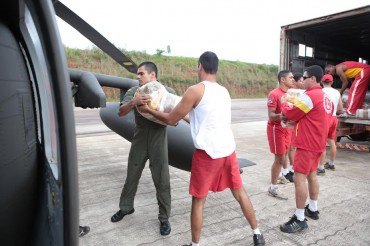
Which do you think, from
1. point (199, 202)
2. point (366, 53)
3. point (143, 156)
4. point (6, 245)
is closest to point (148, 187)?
point (143, 156)

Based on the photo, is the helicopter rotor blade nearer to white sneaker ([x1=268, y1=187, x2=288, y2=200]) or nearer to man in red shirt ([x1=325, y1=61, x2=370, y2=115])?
white sneaker ([x1=268, y1=187, x2=288, y2=200])

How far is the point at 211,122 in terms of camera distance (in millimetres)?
2719

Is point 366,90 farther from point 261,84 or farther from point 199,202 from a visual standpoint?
point 261,84

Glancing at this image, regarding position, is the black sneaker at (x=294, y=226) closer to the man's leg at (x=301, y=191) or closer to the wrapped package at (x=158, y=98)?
the man's leg at (x=301, y=191)

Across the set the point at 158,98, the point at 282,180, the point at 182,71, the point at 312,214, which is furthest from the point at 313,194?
the point at 182,71

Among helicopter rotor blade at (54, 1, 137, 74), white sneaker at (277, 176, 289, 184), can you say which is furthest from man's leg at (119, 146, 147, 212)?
white sneaker at (277, 176, 289, 184)

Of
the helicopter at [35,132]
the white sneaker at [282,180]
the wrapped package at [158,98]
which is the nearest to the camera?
the helicopter at [35,132]

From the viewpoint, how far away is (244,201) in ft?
9.62

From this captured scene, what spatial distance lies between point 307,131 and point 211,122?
1.33 m

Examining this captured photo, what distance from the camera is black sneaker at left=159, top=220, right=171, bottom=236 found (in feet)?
10.6

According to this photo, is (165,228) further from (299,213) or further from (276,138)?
(276,138)

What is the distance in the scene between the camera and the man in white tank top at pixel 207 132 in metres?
2.69

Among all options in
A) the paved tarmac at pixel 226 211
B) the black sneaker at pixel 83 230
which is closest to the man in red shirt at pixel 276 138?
the paved tarmac at pixel 226 211

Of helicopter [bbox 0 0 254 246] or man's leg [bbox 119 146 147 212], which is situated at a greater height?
helicopter [bbox 0 0 254 246]
